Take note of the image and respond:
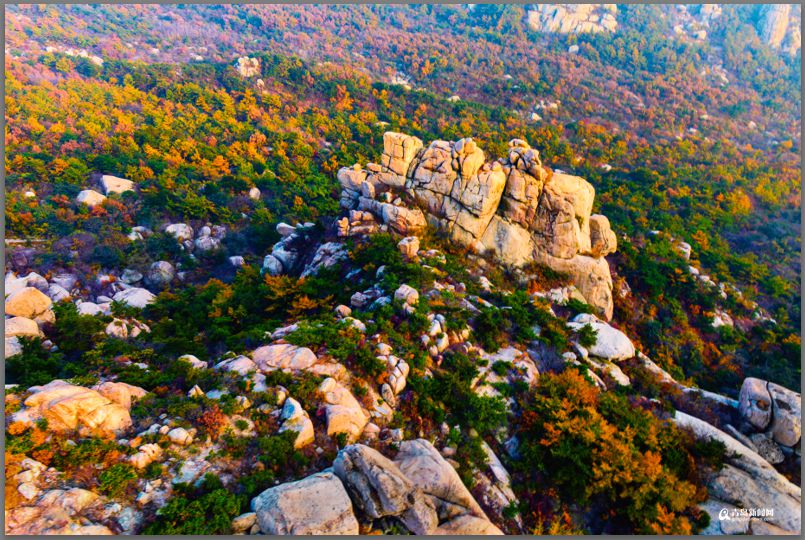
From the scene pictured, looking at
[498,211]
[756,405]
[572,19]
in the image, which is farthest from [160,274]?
[572,19]

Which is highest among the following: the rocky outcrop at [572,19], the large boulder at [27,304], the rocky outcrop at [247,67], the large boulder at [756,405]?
the rocky outcrop at [572,19]

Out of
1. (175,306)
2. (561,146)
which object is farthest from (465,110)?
(175,306)

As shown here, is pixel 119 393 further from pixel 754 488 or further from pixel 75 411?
pixel 754 488

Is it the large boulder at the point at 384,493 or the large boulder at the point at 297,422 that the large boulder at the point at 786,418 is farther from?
the large boulder at the point at 297,422

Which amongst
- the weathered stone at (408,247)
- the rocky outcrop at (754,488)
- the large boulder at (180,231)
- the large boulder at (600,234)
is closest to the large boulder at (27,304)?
the large boulder at (180,231)

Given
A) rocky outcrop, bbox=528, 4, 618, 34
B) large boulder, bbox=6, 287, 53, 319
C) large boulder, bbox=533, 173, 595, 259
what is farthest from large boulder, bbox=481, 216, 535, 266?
rocky outcrop, bbox=528, 4, 618, 34

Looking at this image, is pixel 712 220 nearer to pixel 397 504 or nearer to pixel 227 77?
pixel 397 504

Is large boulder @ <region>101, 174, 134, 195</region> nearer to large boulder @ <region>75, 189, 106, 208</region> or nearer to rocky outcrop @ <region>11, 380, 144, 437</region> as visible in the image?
large boulder @ <region>75, 189, 106, 208</region>
